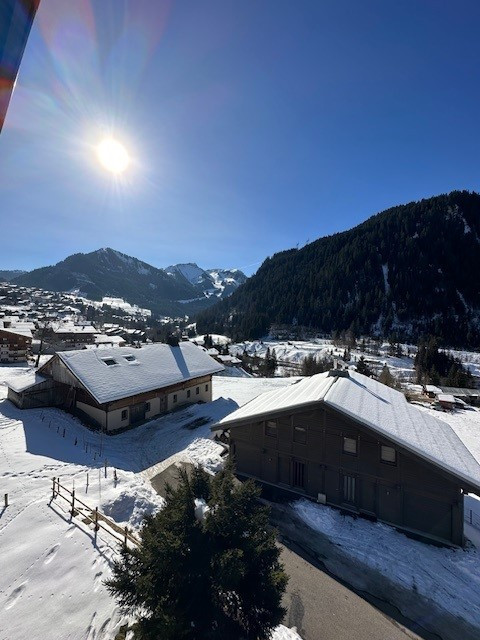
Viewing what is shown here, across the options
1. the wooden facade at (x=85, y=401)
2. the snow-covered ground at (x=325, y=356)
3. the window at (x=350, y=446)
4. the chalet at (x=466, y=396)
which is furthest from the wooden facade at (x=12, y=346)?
the chalet at (x=466, y=396)

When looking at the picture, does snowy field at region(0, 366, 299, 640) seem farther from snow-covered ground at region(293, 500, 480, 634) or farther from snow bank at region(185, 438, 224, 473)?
snow-covered ground at region(293, 500, 480, 634)

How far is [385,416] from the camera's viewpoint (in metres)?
19.3

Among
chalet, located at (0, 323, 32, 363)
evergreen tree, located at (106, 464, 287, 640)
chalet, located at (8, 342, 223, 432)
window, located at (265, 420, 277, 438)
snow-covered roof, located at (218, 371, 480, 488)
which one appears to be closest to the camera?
evergreen tree, located at (106, 464, 287, 640)

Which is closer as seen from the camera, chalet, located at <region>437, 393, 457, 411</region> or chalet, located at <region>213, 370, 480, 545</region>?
chalet, located at <region>213, 370, 480, 545</region>

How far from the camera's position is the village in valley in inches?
446

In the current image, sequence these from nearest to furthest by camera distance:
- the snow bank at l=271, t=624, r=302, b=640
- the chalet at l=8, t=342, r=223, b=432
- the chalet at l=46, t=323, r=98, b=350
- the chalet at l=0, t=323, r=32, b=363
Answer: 1. the snow bank at l=271, t=624, r=302, b=640
2. the chalet at l=8, t=342, r=223, b=432
3. the chalet at l=0, t=323, r=32, b=363
4. the chalet at l=46, t=323, r=98, b=350

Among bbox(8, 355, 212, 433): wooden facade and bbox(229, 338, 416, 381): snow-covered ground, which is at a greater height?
bbox(8, 355, 212, 433): wooden facade

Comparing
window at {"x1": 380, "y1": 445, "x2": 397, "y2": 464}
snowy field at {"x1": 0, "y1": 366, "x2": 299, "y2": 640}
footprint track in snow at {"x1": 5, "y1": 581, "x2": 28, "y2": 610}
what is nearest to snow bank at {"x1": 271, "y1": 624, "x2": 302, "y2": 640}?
snowy field at {"x1": 0, "y1": 366, "x2": 299, "y2": 640}

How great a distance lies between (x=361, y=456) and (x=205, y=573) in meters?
12.9

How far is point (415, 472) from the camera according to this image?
1631 centimetres

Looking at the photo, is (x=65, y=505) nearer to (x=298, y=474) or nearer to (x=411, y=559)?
(x=298, y=474)

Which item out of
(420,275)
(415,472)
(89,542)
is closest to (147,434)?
(89,542)

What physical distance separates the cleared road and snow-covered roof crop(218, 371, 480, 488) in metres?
7.23

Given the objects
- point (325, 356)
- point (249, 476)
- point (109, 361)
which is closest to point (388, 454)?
point (249, 476)
